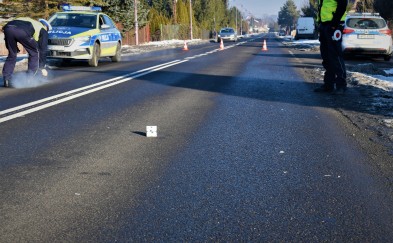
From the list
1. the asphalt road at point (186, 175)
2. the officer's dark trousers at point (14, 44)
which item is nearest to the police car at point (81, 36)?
the officer's dark trousers at point (14, 44)

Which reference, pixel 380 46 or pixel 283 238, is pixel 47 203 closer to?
pixel 283 238

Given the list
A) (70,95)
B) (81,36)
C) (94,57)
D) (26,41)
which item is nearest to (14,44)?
(26,41)

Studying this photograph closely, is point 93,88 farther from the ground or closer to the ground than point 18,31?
closer to the ground

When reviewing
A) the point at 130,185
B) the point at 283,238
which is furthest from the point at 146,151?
the point at 283,238

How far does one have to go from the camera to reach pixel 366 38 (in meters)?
17.4

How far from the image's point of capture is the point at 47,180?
367 centimetres

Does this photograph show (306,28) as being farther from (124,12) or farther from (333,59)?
(333,59)

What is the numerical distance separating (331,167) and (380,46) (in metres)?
14.9

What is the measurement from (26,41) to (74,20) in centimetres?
604

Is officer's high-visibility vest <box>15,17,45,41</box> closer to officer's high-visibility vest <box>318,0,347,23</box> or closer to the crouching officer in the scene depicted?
the crouching officer

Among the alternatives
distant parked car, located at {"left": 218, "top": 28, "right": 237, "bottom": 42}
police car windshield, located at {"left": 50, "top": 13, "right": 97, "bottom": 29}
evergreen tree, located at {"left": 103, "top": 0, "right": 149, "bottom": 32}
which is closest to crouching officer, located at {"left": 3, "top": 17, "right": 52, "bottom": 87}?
police car windshield, located at {"left": 50, "top": 13, "right": 97, "bottom": 29}

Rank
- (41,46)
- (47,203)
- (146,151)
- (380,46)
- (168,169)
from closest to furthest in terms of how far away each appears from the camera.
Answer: (47,203)
(168,169)
(146,151)
(41,46)
(380,46)

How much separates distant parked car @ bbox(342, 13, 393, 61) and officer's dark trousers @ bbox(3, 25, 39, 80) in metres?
11.8

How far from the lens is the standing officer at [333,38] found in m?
8.52
